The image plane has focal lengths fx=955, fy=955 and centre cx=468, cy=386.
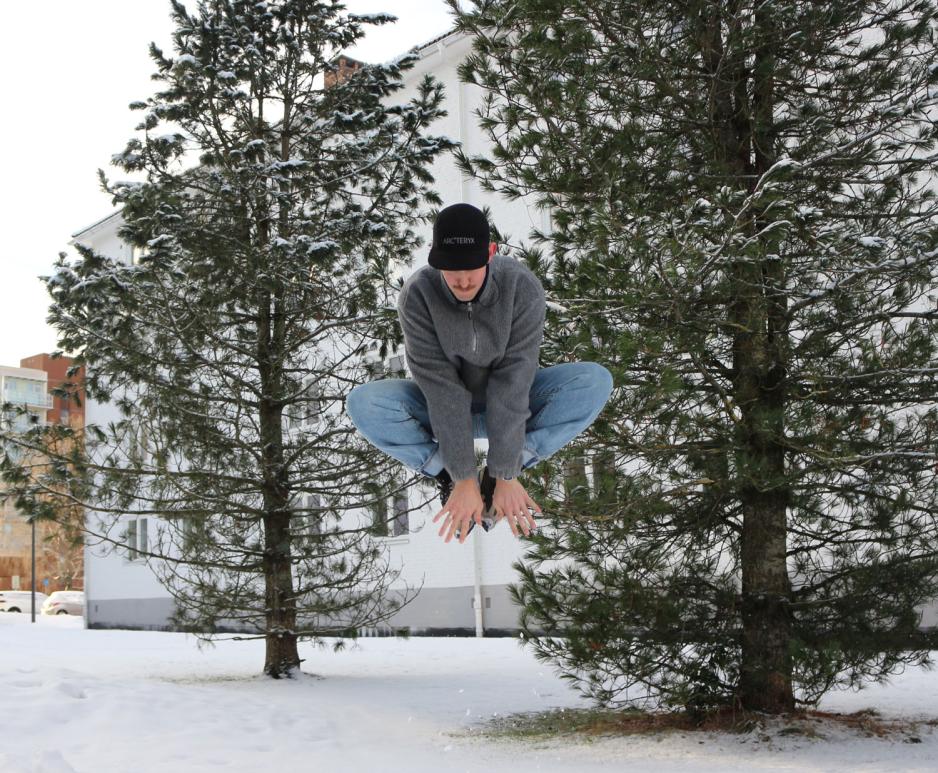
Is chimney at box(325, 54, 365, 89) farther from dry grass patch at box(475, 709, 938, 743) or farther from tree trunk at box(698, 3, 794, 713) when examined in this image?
dry grass patch at box(475, 709, 938, 743)

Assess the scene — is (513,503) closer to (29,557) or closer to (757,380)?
(757,380)

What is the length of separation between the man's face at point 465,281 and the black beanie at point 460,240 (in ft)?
0.22

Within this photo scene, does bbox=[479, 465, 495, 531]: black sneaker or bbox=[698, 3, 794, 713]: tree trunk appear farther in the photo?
bbox=[698, 3, 794, 713]: tree trunk

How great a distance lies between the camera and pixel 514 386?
3557mm

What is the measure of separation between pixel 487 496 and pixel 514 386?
496 mm

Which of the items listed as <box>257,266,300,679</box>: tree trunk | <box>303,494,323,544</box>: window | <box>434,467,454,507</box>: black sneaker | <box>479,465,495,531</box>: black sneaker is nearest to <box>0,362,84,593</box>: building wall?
<box>303,494,323,544</box>: window

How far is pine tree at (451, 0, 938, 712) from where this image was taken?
763 centimetres

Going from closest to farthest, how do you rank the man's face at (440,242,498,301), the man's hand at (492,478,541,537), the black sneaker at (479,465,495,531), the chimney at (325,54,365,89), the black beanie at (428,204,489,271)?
the black beanie at (428,204,489,271) < the man's face at (440,242,498,301) < the man's hand at (492,478,541,537) < the black sneaker at (479,465,495,531) < the chimney at (325,54,365,89)

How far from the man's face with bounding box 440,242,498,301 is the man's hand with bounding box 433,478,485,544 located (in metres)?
0.68

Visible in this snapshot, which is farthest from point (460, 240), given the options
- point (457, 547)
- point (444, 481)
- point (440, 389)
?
point (457, 547)

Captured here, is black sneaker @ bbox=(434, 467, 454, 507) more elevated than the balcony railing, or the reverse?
the balcony railing

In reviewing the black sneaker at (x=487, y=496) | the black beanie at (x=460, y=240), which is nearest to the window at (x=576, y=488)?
the black sneaker at (x=487, y=496)

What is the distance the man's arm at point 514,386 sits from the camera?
353 cm

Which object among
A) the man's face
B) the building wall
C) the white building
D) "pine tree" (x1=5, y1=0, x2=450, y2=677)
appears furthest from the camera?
the building wall
